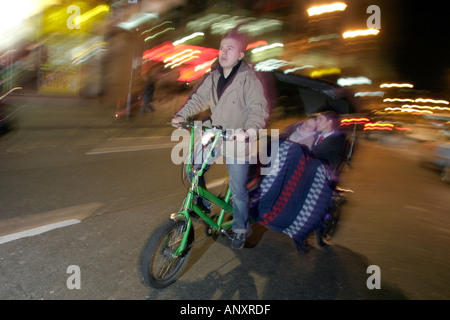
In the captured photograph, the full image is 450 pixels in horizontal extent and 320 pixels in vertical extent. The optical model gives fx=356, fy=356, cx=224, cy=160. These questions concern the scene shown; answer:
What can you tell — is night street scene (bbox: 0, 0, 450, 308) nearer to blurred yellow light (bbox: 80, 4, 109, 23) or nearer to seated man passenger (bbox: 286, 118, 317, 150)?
seated man passenger (bbox: 286, 118, 317, 150)

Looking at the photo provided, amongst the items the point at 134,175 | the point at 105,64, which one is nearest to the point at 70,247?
the point at 134,175

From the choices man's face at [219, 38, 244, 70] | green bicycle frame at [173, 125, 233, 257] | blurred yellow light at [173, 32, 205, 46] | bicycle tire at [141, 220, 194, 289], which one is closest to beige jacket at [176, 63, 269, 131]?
man's face at [219, 38, 244, 70]

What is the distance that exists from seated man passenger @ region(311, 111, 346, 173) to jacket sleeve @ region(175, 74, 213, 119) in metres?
1.37

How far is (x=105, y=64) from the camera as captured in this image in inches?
659

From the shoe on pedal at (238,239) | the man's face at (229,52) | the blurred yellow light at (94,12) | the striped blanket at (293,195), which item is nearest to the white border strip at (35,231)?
the shoe on pedal at (238,239)

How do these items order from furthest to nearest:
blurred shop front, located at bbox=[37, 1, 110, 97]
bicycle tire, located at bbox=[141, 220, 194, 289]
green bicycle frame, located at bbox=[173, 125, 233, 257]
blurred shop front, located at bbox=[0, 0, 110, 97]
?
blurred shop front, located at bbox=[37, 1, 110, 97] → blurred shop front, located at bbox=[0, 0, 110, 97] → green bicycle frame, located at bbox=[173, 125, 233, 257] → bicycle tire, located at bbox=[141, 220, 194, 289]

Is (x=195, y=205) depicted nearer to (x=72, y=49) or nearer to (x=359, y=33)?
(x=72, y=49)

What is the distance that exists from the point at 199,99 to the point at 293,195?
1506 millimetres

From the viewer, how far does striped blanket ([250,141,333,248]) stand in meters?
4.02

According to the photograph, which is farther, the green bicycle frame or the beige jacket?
the beige jacket

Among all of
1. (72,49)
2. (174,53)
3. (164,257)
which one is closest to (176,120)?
(164,257)

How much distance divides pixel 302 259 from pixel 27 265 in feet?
9.27

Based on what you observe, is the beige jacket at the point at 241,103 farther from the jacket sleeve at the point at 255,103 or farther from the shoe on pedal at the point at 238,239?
the shoe on pedal at the point at 238,239
